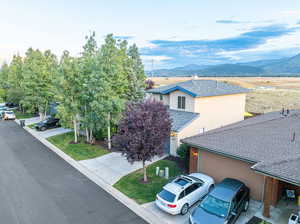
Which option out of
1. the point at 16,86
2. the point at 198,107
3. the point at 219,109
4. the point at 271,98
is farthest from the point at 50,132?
the point at 271,98

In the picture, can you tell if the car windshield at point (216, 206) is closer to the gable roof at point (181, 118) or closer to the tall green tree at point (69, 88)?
the gable roof at point (181, 118)

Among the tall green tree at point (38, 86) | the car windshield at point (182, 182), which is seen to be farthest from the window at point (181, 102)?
the tall green tree at point (38, 86)

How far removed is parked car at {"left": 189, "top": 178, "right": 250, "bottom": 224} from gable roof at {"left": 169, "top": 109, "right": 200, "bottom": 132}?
763cm

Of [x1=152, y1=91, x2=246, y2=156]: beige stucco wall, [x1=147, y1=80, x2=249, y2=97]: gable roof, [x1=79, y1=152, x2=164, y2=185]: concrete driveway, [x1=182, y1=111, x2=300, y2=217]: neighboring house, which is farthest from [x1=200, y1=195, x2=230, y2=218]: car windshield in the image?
[x1=147, y1=80, x2=249, y2=97]: gable roof

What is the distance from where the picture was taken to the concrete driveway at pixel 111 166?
1342 cm

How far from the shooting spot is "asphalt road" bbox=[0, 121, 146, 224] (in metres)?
9.29

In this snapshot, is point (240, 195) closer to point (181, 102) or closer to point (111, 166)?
point (111, 166)

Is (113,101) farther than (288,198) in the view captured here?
Yes

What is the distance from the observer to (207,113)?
1938 centimetres

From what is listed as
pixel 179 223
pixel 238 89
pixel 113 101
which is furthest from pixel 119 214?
pixel 238 89

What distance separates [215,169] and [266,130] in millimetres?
4987

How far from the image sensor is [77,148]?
19094mm

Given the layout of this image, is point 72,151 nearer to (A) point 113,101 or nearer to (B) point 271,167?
(A) point 113,101

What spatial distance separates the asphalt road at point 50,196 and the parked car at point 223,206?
8.78 ft
